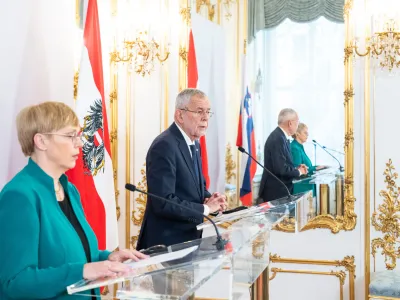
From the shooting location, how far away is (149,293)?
1436mm

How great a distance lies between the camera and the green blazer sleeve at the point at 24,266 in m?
1.64

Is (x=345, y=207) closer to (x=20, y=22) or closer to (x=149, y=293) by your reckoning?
(x=20, y=22)

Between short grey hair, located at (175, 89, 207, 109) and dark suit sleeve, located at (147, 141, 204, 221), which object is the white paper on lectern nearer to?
dark suit sleeve, located at (147, 141, 204, 221)

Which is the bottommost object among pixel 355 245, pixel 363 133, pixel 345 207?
pixel 355 245

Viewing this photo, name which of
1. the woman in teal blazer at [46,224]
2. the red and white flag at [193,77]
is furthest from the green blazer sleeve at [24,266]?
the red and white flag at [193,77]

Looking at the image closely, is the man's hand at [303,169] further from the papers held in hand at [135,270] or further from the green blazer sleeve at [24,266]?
the green blazer sleeve at [24,266]

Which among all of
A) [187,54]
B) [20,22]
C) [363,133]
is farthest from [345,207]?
[20,22]

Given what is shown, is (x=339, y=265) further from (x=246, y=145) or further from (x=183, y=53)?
(x=183, y=53)

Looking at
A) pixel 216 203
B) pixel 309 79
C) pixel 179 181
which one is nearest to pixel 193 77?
pixel 309 79

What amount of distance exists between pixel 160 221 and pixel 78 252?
1.13 m

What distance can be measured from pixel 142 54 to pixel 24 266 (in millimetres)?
3054

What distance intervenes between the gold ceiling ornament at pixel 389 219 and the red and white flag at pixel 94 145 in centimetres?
213

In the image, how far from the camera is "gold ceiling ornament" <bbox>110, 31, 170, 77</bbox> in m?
4.48

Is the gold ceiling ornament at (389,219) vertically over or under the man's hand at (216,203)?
under
